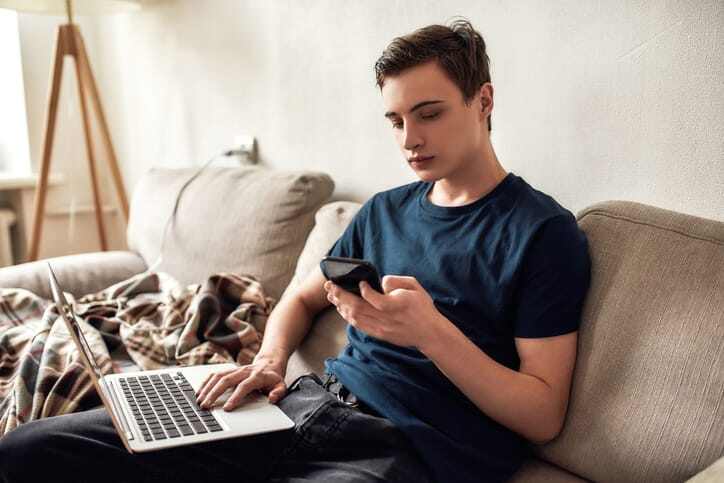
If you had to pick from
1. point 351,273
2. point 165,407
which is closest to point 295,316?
point 165,407

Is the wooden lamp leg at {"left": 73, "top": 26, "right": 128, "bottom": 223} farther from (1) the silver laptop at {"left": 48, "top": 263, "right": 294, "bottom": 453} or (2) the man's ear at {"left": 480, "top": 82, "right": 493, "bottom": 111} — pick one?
(2) the man's ear at {"left": 480, "top": 82, "right": 493, "bottom": 111}

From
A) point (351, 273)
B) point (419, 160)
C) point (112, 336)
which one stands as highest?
point (419, 160)

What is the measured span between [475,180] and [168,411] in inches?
24.1

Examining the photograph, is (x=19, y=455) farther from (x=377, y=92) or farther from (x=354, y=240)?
(x=377, y=92)

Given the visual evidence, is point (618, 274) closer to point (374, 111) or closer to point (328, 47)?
point (374, 111)

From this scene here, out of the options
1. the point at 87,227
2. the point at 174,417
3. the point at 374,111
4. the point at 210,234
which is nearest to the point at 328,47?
the point at 374,111

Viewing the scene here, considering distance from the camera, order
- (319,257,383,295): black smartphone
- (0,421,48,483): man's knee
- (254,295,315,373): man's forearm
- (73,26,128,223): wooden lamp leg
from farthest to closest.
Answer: (73,26,128,223): wooden lamp leg, (254,295,315,373): man's forearm, (0,421,48,483): man's knee, (319,257,383,295): black smartphone

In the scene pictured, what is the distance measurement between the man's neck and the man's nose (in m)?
0.10

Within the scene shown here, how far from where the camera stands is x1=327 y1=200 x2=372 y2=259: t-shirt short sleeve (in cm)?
134

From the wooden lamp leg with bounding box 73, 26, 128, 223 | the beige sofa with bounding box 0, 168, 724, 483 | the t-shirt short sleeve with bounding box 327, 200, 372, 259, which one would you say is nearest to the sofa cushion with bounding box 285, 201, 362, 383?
the t-shirt short sleeve with bounding box 327, 200, 372, 259

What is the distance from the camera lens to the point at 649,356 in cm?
98

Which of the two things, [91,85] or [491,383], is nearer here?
[491,383]

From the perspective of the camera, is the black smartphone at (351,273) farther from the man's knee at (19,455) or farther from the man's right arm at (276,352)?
the man's knee at (19,455)

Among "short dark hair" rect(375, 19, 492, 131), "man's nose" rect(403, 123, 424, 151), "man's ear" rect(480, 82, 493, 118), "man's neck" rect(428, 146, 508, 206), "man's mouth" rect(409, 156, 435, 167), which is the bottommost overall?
"man's neck" rect(428, 146, 508, 206)
